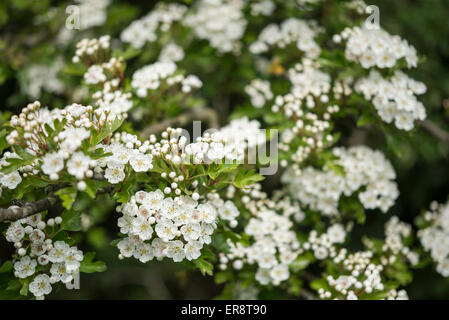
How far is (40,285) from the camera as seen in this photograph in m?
2.24

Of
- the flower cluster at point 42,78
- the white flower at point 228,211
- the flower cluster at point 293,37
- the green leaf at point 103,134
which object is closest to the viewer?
the green leaf at point 103,134

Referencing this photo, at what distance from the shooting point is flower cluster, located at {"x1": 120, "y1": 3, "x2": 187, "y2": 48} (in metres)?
3.70

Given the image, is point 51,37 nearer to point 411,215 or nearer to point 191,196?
point 191,196

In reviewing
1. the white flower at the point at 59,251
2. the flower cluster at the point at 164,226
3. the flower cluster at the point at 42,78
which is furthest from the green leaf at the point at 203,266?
the flower cluster at the point at 42,78

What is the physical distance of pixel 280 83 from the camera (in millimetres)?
3746

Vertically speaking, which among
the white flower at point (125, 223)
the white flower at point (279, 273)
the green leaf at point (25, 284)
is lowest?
the white flower at point (279, 273)

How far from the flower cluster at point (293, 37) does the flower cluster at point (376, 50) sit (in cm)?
42

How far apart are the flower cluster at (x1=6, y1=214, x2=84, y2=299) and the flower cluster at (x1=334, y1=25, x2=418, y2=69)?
7.18 feet

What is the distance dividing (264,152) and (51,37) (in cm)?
263

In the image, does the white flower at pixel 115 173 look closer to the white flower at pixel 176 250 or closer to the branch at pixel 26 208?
the branch at pixel 26 208

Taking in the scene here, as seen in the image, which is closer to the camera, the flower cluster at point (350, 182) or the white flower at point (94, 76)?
the white flower at point (94, 76)

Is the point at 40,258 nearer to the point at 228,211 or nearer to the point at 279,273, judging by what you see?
the point at 228,211

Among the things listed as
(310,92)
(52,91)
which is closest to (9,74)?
(52,91)

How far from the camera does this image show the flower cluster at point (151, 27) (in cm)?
370
